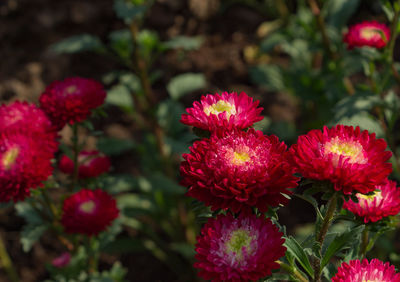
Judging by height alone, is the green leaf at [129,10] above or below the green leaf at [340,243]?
above

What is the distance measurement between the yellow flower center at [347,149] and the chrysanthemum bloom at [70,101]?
0.73m

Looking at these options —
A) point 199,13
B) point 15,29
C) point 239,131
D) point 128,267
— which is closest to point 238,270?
point 239,131

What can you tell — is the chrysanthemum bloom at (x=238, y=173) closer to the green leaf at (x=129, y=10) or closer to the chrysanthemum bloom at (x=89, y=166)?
the chrysanthemum bloom at (x=89, y=166)

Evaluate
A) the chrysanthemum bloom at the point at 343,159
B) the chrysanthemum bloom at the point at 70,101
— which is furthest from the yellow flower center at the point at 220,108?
the chrysanthemum bloom at the point at 70,101

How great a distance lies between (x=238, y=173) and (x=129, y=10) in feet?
3.79

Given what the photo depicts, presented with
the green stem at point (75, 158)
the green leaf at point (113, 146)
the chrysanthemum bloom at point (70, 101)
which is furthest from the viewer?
the green leaf at point (113, 146)

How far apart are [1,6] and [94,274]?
177 centimetres

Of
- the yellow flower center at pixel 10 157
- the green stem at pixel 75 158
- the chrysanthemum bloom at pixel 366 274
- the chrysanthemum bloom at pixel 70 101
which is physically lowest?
the chrysanthemum bloom at pixel 366 274

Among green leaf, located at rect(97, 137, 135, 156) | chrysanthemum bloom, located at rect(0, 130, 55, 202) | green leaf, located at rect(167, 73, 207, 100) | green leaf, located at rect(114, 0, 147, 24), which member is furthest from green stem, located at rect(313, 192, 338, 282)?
green leaf, located at rect(167, 73, 207, 100)

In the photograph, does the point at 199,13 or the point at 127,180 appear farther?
the point at 199,13

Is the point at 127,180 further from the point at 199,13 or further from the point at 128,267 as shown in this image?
the point at 199,13

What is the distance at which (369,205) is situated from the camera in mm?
892

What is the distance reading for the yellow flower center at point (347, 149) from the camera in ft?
2.52

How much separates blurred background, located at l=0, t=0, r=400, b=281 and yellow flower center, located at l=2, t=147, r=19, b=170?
2.50 ft
